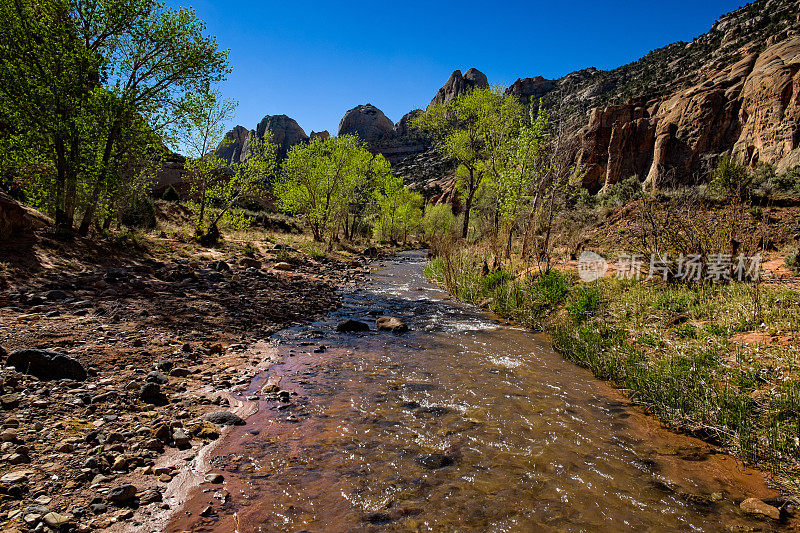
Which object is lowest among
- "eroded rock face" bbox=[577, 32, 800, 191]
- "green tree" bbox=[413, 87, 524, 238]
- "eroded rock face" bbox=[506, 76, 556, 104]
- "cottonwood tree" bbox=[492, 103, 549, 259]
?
"cottonwood tree" bbox=[492, 103, 549, 259]

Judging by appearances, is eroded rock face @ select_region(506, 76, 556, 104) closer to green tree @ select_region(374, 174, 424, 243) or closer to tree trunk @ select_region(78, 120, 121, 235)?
green tree @ select_region(374, 174, 424, 243)

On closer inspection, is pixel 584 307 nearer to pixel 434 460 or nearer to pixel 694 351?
pixel 694 351

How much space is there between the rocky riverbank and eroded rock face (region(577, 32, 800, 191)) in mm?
25288

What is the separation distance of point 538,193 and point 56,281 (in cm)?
1399

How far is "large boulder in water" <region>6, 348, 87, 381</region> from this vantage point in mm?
4180

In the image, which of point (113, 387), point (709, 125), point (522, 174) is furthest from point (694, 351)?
point (709, 125)

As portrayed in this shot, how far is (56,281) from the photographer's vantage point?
8.20m

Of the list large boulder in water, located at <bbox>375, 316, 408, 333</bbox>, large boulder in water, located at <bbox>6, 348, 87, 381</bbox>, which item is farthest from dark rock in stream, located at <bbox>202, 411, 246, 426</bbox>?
large boulder in water, located at <bbox>375, 316, 408, 333</bbox>

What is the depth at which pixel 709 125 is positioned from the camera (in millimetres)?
40750

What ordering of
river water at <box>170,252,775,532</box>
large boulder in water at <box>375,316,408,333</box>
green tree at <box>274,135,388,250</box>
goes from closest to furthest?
river water at <box>170,252,775,532</box> → large boulder in water at <box>375,316,408,333</box> → green tree at <box>274,135,388,250</box>

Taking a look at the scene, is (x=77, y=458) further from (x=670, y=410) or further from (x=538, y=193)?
(x=538, y=193)

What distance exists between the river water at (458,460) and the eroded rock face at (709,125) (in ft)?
76.9

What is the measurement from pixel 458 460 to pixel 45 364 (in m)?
5.26

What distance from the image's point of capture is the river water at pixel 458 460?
2969 mm
